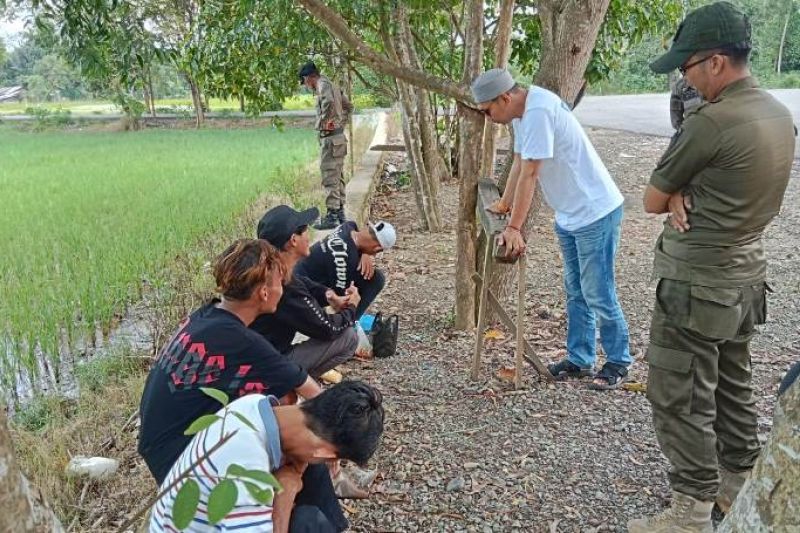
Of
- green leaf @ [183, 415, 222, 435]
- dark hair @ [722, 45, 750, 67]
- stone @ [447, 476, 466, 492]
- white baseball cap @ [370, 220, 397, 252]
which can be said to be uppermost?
dark hair @ [722, 45, 750, 67]

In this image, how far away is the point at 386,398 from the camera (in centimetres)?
337

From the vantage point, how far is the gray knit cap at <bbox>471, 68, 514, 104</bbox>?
116 inches

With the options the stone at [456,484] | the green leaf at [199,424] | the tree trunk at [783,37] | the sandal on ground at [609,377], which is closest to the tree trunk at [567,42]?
the sandal on ground at [609,377]

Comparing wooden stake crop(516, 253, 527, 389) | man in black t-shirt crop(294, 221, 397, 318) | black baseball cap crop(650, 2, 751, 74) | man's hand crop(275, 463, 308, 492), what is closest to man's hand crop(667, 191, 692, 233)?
black baseball cap crop(650, 2, 751, 74)

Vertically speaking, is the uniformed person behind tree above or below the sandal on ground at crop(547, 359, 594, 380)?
above

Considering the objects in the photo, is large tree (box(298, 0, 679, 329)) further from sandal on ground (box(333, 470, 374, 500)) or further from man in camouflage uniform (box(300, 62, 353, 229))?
man in camouflage uniform (box(300, 62, 353, 229))

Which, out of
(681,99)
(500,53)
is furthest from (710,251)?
(681,99)

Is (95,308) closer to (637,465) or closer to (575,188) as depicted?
(575,188)

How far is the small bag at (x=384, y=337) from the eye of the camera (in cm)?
Answer: 378

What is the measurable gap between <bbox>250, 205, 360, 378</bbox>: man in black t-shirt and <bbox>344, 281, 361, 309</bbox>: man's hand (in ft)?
0.22

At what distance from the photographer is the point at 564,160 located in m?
3.05

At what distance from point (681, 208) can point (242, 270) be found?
1361 mm

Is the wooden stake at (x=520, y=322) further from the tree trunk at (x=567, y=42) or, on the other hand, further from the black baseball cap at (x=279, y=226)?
the black baseball cap at (x=279, y=226)

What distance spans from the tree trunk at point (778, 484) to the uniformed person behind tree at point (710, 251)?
41.4 inches
